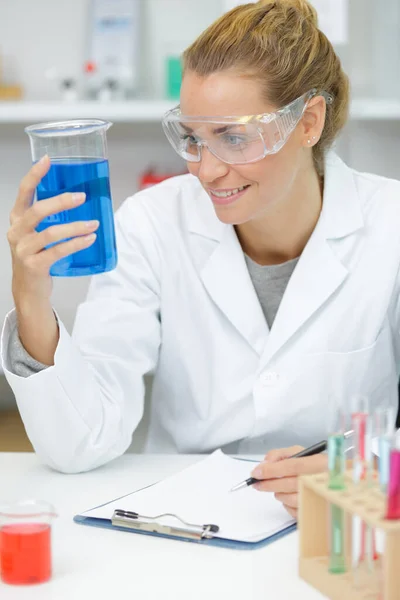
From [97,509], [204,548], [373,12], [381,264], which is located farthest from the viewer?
[373,12]

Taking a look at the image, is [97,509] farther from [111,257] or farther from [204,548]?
[111,257]

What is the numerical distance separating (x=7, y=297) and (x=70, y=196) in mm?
1955

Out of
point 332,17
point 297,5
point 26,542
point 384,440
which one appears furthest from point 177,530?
point 332,17

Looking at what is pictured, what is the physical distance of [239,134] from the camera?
5.24 feet

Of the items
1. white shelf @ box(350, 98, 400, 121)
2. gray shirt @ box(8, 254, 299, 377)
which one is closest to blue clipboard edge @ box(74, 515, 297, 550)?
gray shirt @ box(8, 254, 299, 377)

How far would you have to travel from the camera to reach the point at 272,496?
56.8 inches

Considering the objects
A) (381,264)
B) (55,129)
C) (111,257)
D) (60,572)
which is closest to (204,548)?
(60,572)

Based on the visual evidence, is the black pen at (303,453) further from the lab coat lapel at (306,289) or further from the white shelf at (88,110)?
the white shelf at (88,110)

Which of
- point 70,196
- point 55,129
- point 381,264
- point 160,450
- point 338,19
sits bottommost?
point 160,450

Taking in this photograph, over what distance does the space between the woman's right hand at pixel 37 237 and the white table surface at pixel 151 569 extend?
0.37 m

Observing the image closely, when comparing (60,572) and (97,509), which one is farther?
(97,509)

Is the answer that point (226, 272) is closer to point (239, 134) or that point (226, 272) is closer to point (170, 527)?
point (239, 134)

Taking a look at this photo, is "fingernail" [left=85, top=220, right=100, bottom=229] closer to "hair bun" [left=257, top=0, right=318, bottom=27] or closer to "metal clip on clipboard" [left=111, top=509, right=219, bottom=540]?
"metal clip on clipboard" [left=111, top=509, right=219, bottom=540]

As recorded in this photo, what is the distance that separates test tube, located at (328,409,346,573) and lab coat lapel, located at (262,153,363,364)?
74cm
